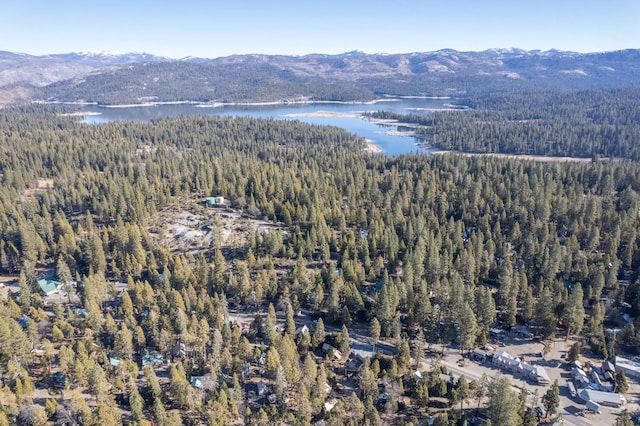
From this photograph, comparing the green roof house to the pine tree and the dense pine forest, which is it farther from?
the pine tree

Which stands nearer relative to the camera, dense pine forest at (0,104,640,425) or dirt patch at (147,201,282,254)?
dense pine forest at (0,104,640,425)

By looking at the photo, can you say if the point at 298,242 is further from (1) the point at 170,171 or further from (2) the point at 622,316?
(1) the point at 170,171

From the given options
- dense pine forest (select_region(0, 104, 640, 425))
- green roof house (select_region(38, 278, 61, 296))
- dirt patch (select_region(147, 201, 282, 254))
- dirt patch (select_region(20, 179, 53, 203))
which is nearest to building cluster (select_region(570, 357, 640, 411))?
dense pine forest (select_region(0, 104, 640, 425))

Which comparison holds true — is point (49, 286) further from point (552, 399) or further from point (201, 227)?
point (552, 399)

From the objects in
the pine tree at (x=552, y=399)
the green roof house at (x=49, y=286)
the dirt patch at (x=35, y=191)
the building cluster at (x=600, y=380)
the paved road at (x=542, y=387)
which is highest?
the dirt patch at (x=35, y=191)

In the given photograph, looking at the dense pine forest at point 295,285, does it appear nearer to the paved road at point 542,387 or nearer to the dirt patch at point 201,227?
the dirt patch at point 201,227

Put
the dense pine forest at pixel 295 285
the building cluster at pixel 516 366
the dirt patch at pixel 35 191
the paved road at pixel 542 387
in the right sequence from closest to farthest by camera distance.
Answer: the paved road at pixel 542 387, the dense pine forest at pixel 295 285, the building cluster at pixel 516 366, the dirt patch at pixel 35 191

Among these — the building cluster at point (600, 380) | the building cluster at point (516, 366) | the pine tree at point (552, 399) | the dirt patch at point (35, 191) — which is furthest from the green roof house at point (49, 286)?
the building cluster at point (600, 380)

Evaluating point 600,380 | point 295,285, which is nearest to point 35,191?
point 295,285

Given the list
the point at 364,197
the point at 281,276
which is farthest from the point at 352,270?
the point at 364,197
